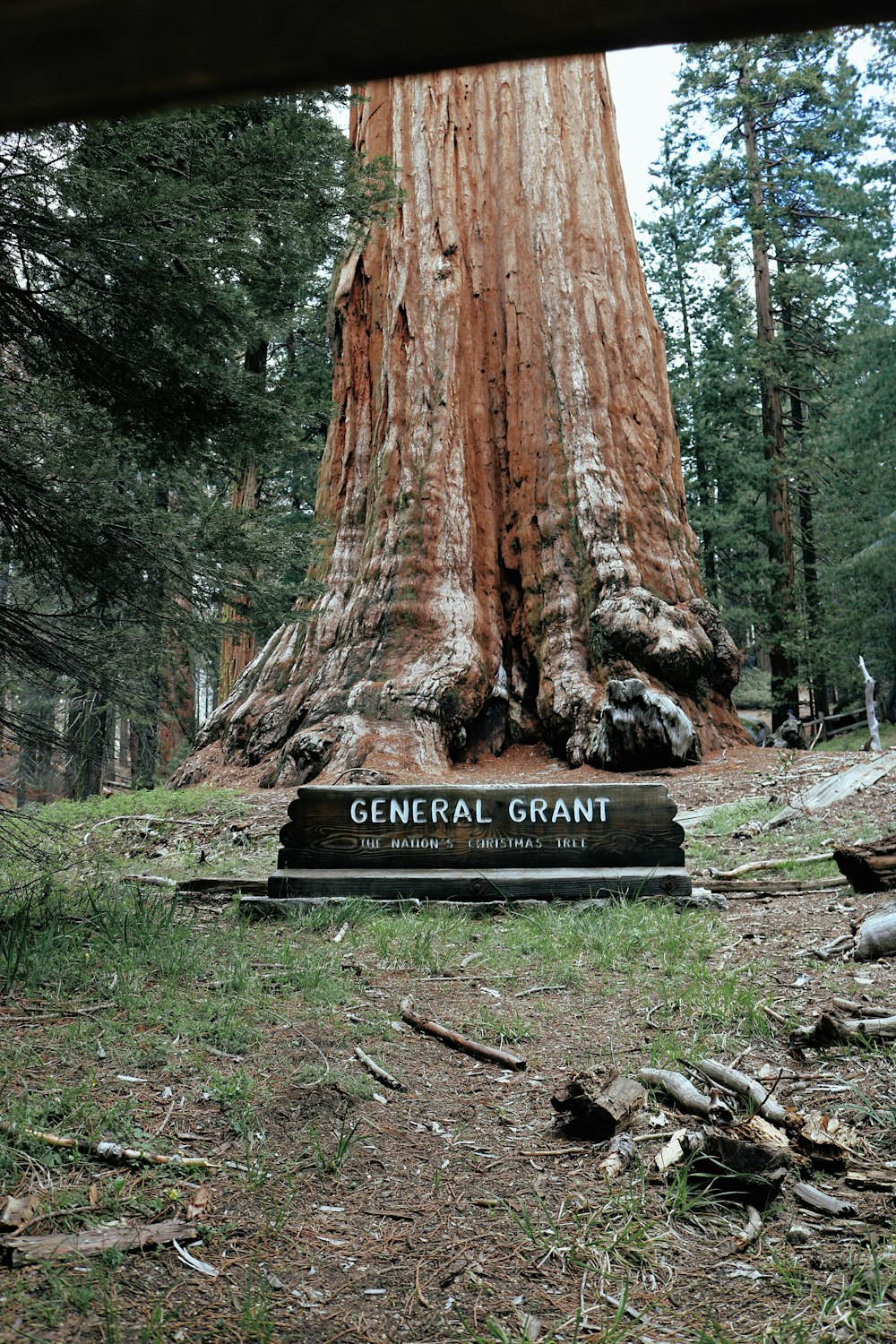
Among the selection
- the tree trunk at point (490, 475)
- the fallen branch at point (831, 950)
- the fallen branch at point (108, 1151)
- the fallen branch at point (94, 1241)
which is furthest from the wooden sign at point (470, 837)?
the fallen branch at point (94, 1241)

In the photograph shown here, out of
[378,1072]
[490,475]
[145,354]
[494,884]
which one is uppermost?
[490,475]

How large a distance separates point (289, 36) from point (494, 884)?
5319 mm

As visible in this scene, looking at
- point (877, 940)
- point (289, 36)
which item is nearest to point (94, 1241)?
point (289, 36)

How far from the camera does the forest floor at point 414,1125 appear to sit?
2.02 metres

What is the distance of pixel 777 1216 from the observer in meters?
2.38

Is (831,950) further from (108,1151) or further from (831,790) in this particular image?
(831,790)

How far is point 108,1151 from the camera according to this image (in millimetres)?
2545

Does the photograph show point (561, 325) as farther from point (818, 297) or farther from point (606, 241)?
point (818, 297)

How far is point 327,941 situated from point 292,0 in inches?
185

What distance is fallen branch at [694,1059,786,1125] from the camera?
2764mm

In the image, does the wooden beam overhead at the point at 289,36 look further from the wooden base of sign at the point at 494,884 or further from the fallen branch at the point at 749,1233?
the wooden base of sign at the point at 494,884

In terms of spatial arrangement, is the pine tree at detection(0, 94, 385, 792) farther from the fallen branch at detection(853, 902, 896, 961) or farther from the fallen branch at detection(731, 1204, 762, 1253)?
the fallen branch at detection(731, 1204, 762, 1253)

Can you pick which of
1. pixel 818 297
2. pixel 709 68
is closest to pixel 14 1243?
pixel 818 297

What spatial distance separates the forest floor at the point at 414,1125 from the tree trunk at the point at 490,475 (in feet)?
16.1
